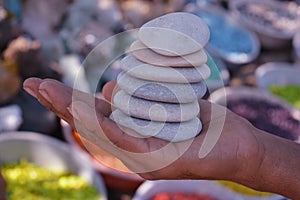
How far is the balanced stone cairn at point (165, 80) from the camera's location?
109 cm

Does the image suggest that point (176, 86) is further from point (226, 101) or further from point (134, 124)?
point (226, 101)

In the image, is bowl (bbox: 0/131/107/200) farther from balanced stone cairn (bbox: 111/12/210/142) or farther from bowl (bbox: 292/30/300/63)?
bowl (bbox: 292/30/300/63)

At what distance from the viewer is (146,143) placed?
104 centimetres

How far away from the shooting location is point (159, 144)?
1.06m

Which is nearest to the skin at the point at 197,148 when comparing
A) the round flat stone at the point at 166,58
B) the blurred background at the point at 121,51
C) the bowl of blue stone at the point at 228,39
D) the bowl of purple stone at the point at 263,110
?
the round flat stone at the point at 166,58

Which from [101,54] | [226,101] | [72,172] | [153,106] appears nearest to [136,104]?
[153,106]

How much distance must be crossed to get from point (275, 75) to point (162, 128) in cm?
Result: 171

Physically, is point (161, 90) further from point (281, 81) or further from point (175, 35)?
point (281, 81)

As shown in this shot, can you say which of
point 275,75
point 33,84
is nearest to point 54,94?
point 33,84

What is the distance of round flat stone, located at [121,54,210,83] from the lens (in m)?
1.09

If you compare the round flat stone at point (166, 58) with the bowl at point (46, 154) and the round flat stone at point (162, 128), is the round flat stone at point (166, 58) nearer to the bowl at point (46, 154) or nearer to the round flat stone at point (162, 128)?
the round flat stone at point (162, 128)

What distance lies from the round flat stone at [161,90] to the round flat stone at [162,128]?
0.05 meters

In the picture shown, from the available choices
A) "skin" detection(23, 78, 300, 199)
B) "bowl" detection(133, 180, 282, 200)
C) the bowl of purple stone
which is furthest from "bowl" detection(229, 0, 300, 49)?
"skin" detection(23, 78, 300, 199)

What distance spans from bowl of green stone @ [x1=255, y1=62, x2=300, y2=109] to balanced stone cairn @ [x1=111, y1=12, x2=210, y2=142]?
151 centimetres
